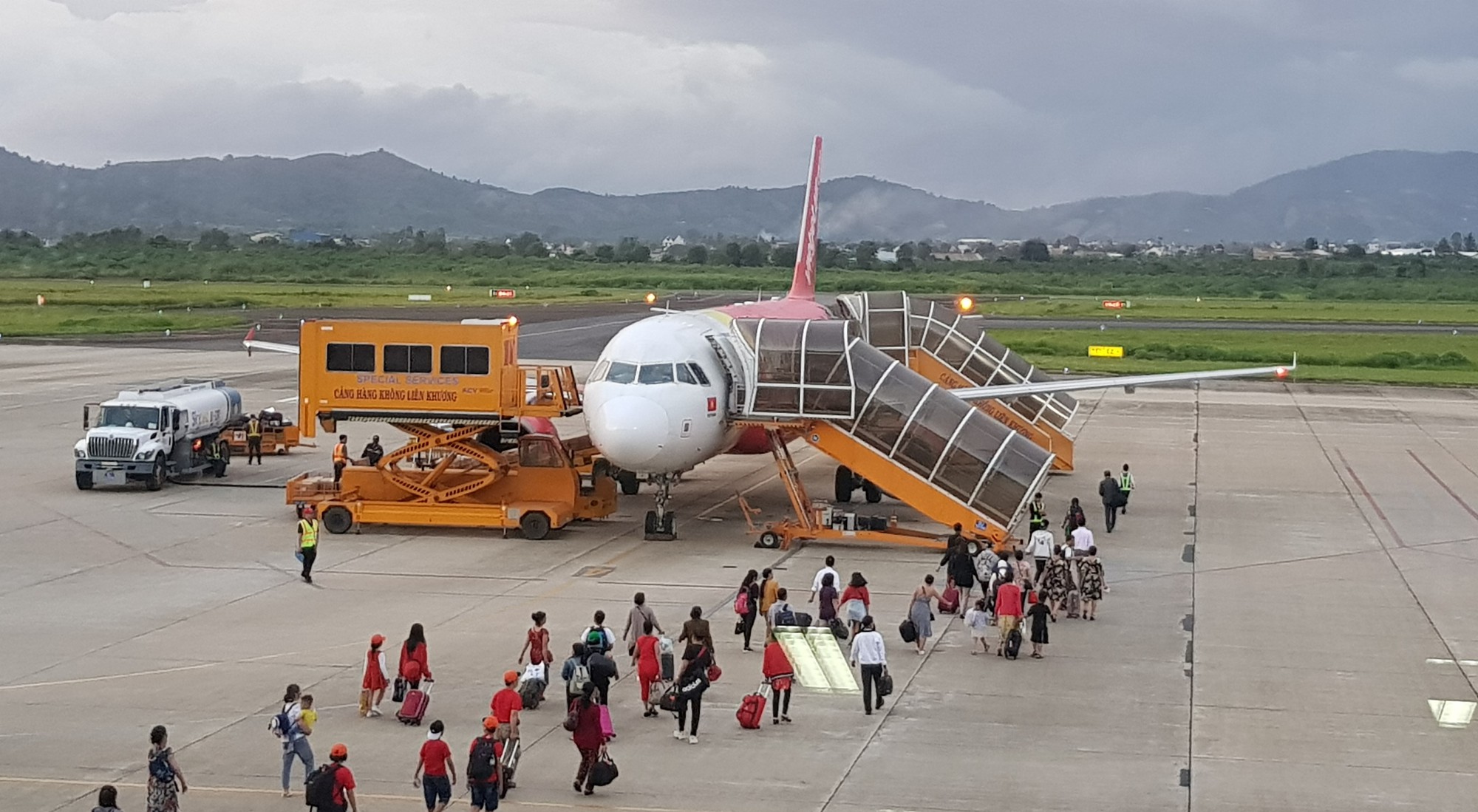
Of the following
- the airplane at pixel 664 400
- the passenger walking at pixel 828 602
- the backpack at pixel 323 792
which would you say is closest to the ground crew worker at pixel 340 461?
the airplane at pixel 664 400

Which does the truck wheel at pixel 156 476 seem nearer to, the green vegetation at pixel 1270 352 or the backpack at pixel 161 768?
the backpack at pixel 161 768

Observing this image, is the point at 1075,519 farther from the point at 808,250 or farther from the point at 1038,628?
the point at 808,250

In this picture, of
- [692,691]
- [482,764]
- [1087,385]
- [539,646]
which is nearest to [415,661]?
[539,646]

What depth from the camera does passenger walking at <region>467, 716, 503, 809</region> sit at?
17656 mm

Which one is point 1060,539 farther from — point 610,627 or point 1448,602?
point 610,627

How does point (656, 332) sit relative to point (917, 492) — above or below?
above

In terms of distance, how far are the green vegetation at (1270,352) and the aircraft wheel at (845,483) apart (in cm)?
4513

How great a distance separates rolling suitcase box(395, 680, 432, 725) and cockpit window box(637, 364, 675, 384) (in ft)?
46.2

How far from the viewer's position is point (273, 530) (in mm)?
37656

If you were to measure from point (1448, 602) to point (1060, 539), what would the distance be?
885 cm

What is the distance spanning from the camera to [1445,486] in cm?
4903

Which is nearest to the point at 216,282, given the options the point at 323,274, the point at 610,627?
the point at 323,274

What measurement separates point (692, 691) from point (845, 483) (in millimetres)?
22849

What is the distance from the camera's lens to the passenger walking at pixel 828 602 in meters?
26.8
